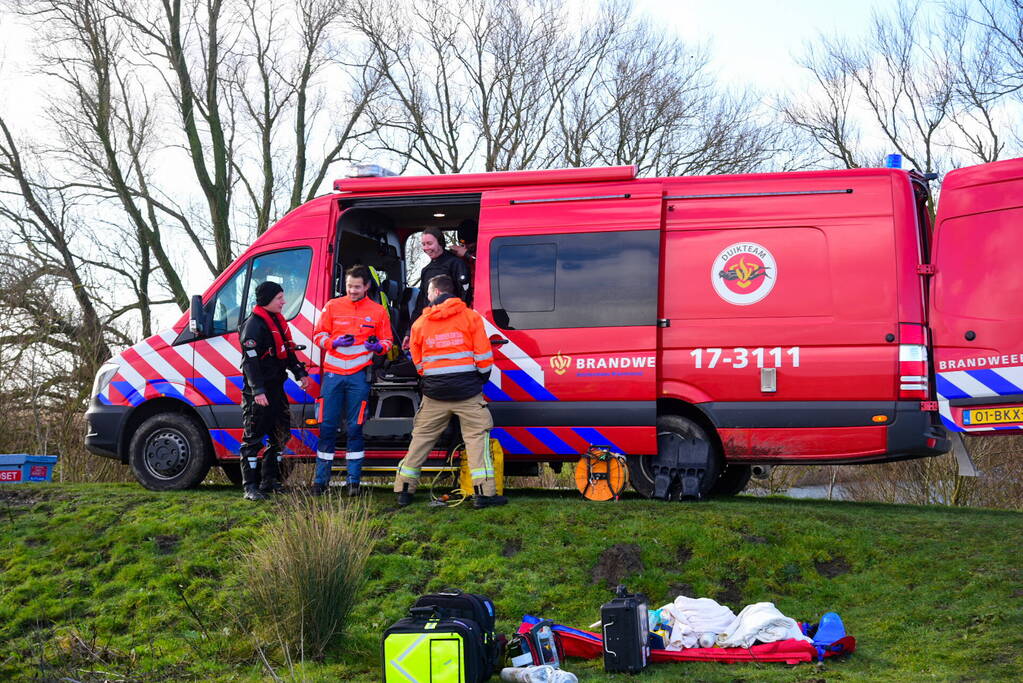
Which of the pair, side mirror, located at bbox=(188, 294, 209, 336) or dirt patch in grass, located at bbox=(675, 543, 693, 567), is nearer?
dirt patch in grass, located at bbox=(675, 543, 693, 567)

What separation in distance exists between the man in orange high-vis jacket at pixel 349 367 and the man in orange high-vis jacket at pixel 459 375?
0.52 meters

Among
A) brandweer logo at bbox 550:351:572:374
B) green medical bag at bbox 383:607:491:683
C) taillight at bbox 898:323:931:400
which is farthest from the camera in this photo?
brandweer logo at bbox 550:351:572:374

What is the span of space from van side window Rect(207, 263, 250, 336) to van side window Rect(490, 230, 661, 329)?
237cm

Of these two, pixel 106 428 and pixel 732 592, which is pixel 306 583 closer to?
pixel 732 592

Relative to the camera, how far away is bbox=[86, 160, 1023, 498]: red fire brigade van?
735 cm

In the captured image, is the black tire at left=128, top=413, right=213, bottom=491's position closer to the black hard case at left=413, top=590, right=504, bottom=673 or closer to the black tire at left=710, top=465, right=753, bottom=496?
the black hard case at left=413, top=590, right=504, bottom=673

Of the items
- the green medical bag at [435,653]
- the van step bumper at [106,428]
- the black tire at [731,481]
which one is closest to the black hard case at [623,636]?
the green medical bag at [435,653]

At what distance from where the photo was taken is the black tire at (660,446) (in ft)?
25.9

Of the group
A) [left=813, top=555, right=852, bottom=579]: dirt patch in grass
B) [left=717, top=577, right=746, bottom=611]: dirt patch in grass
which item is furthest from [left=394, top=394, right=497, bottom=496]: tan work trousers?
[left=813, top=555, right=852, bottom=579]: dirt patch in grass

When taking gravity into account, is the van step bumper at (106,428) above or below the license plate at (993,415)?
below

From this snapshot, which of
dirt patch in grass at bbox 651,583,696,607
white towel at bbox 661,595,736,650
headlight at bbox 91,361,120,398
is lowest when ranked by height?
white towel at bbox 661,595,736,650

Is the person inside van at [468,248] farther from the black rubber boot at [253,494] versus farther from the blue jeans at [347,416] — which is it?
the black rubber boot at [253,494]

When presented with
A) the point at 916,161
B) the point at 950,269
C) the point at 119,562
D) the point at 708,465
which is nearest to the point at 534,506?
the point at 708,465

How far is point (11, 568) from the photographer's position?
737 cm
